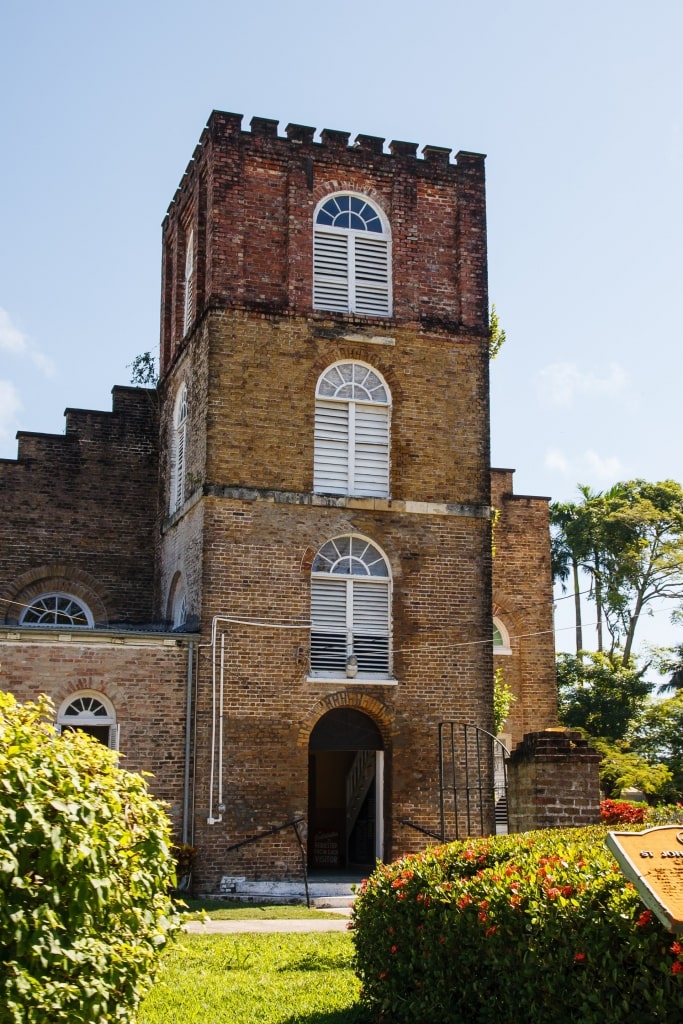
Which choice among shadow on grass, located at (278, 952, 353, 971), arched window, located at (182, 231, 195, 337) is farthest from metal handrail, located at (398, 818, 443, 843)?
arched window, located at (182, 231, 195, 337)

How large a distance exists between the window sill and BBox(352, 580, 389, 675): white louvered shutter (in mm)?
163

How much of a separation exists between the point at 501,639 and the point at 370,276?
32.4 ft

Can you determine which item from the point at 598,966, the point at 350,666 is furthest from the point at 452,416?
the point at 598,966

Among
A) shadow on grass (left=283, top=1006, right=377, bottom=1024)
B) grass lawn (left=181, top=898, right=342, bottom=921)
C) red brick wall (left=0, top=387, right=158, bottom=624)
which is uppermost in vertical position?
red brick wall (left=0, top=387, right=158, bottom=624)

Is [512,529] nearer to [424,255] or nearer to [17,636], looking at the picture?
[424,255]

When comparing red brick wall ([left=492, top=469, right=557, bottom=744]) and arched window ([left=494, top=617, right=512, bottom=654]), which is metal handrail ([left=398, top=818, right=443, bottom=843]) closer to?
red brick wall ([left=492, top=469, right=557, bottom=744])

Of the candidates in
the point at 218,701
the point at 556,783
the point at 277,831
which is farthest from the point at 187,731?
the point at 556,783

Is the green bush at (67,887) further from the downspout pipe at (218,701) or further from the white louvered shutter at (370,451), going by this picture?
the white louvered shutter at (370,451)

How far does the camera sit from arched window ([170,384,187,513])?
77.9 ft

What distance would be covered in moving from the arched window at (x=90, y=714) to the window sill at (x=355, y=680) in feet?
10.8

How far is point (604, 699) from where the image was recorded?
38.8m

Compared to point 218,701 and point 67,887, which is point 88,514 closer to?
point 218,701

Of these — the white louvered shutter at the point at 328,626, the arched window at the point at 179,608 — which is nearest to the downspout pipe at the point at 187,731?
the arched window at the point at 179,608

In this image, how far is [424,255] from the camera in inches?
908
